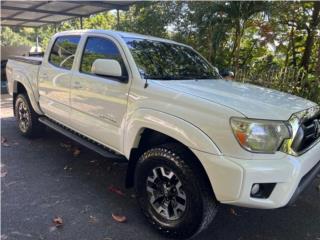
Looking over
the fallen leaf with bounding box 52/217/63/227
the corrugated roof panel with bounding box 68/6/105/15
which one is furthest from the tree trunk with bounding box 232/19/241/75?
the fallen leaf with bounding box 52/217/63/227

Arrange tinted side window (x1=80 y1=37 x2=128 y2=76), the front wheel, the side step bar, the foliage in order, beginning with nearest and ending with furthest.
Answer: the front wheel
the side step bar
tinted side window (x1=80 y1=37 x2=128 y2=76)
the foliage

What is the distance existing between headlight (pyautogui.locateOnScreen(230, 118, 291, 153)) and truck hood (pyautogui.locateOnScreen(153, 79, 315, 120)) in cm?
6

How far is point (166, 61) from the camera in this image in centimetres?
389

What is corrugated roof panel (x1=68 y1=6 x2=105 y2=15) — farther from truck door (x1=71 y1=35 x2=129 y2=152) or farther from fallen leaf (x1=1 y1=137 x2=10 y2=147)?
truck door (x1=71 y1=35 x2=129 y2=152)

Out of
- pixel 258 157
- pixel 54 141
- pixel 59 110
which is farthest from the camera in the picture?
pixel 54 141

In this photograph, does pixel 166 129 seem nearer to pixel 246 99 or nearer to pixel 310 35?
pixel 246 99

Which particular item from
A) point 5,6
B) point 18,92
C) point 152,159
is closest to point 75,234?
point 152,159

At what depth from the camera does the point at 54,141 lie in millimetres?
5707

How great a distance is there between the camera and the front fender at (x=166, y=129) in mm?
2659

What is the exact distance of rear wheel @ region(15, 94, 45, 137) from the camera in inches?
219

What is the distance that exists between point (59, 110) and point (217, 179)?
2.88 meters

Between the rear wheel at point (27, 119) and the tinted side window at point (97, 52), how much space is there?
1818mm

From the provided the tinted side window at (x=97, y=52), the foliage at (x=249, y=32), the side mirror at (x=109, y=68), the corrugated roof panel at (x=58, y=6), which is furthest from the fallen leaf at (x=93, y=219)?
the corrugated roof panel at (x=58, y=6)

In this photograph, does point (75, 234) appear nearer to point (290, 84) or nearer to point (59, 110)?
point (59, 110)
